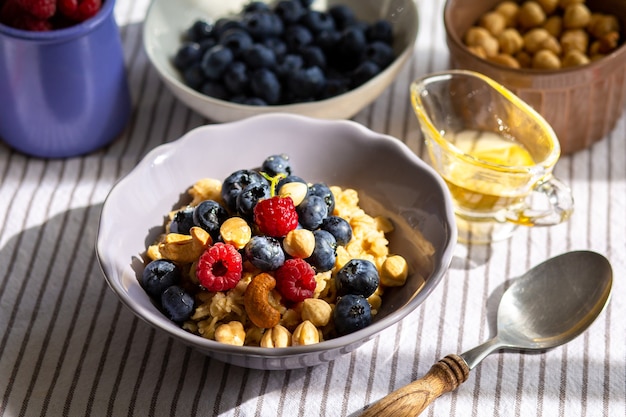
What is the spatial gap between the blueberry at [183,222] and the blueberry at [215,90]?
0.37m

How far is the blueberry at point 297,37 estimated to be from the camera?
145 cm

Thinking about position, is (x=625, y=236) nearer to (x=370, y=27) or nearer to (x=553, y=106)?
(x=553, y=106)

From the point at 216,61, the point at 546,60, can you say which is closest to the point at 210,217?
the point at 216,61

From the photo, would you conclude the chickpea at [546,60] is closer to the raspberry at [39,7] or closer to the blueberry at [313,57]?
the blueberry at [313,57]

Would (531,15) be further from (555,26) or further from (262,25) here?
(262,25)

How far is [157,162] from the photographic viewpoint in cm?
112

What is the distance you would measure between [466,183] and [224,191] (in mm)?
369

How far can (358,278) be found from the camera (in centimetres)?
99

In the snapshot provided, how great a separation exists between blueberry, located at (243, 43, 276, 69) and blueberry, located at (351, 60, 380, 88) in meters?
0.14

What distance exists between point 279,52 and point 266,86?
111mm

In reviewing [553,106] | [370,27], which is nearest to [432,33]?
[370,27]

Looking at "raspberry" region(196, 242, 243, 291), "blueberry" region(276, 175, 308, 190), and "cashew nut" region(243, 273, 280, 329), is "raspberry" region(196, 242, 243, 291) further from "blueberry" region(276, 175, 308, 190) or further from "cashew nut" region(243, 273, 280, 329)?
"blueberry" region(276, 175, 308, 190)

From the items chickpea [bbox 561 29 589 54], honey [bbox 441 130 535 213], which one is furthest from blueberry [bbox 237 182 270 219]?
chickpea [bbox 561 29 589 54]

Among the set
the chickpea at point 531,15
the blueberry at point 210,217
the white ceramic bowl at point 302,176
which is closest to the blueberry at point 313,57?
the white ceramic bowl at point 302,176
